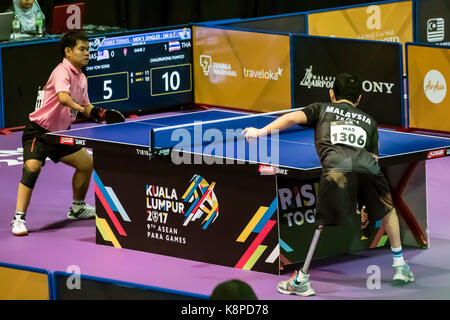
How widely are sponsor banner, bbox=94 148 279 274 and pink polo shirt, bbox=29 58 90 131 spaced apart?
21.4 inches

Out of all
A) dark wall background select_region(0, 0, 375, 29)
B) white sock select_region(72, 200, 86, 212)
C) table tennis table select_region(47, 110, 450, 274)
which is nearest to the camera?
table tennis table select_region(47, 110, 450, 274)

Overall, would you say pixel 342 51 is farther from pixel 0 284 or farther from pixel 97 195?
pixel 0 284

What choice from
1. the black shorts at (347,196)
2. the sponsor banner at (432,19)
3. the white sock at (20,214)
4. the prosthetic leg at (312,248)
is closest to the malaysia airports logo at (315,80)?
the sponsor banner at (432,19)

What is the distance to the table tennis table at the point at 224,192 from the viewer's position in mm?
7371

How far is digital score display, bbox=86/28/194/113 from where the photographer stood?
12.9 m

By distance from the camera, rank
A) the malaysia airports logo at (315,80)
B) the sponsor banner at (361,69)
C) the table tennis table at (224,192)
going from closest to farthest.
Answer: the table tennis table at (224,192) < the sponsor banner at (361,69) < the malaysia airports logo at (315,80)

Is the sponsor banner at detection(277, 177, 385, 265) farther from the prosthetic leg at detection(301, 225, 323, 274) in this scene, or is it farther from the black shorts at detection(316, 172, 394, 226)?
the prosthetic leg at detection(301, 225, 323, 274)

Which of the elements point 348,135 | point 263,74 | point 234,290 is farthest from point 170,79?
point 234,290

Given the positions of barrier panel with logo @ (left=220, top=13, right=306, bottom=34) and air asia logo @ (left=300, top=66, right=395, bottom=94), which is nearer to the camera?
air asia logo @ (left=300, top=66, right=395, bottom=94)

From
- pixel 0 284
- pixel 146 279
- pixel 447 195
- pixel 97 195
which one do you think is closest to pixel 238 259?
pixel 146 279

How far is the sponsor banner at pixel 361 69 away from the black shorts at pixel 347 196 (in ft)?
15.6

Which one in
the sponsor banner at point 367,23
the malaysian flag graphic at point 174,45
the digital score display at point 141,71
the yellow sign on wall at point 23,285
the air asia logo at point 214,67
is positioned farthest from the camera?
the sponsor banner at point 367,23

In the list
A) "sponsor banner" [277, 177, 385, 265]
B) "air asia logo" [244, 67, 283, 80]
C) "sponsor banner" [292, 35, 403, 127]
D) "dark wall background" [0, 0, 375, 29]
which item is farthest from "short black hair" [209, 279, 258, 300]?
"dark wall background" [0, 0, 375, 29]

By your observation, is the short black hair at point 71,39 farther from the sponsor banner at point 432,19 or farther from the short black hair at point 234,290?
the sponsor banner at point 432,19
